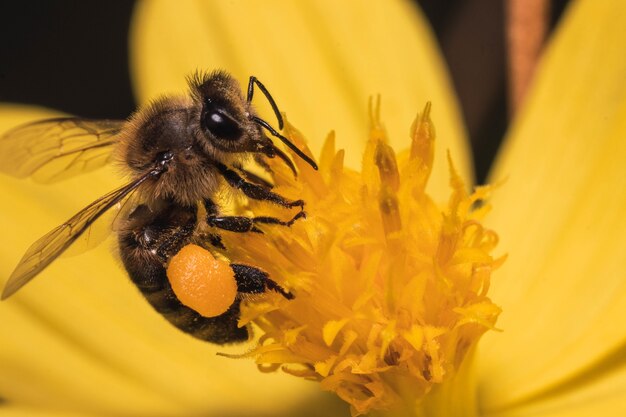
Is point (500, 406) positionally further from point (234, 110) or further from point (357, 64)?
point (357, 64)

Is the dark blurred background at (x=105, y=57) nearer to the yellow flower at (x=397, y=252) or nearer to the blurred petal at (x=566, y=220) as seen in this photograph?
the yellow flower at (x=397, y=252)

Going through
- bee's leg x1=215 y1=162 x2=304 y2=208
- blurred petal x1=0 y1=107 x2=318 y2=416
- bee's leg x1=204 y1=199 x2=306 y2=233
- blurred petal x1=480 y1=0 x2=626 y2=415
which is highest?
bee's leg x1=215 y1=162 x2=304 y2=208

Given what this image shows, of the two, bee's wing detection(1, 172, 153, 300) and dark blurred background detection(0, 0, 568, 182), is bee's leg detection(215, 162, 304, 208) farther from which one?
dark blurred background detection(0, 0, 568, 182)

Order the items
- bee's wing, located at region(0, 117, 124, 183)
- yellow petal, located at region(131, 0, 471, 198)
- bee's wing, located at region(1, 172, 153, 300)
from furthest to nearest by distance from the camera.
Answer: yellow petal, located at region(131, 0, 471, 198) < bee's wing, located at region(0, 117, 124, 183) < bee's wing, located at region(1, 172, 153, 300)

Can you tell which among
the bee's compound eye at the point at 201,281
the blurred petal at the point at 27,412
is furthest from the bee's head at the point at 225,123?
the blurred petal at the point at 27,412

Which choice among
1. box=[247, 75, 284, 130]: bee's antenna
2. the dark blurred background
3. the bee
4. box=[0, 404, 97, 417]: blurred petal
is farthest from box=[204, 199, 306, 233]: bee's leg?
the dark blurred background
